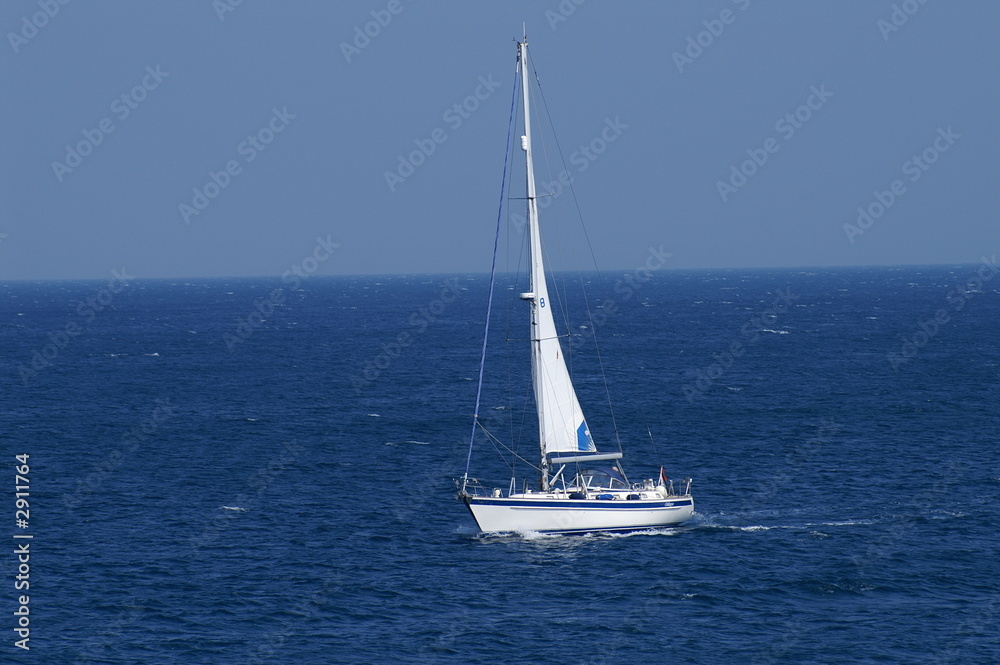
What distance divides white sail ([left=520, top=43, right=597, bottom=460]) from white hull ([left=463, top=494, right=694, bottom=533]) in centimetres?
274

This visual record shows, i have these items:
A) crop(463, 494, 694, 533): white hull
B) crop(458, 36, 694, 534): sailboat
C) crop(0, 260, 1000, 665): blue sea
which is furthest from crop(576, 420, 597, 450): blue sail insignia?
crop(0, 260, 1000, 665): blue sea

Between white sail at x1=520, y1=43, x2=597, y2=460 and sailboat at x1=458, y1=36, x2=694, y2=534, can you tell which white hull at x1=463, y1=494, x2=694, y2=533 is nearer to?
sailboat at x1=458, y1=36, x2=694, y2=534

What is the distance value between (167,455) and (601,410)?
127 feet

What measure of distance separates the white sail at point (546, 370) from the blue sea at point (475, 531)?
519cm

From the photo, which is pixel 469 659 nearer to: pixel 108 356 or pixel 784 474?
pixel 784 474

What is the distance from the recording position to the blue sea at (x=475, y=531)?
4369 cm

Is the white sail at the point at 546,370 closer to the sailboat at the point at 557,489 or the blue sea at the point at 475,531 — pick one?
the sailboat at the point at 557,489

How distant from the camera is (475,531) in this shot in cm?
5866

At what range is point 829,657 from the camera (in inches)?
1623

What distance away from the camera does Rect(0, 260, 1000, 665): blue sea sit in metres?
43.7

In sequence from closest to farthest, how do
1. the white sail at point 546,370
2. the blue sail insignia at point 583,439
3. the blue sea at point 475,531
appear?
the blue sea at point 475,531 < the white sail at point 546,370 < the blue sail insignia at point 583,439

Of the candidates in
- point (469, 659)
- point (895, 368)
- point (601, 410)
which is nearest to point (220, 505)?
point (469, 659)

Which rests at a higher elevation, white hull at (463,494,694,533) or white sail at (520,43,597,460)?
white sail at (520,43,597,460)

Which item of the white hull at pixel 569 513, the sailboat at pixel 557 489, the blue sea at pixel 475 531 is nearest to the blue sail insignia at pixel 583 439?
the sailboat at pixel 557 489
